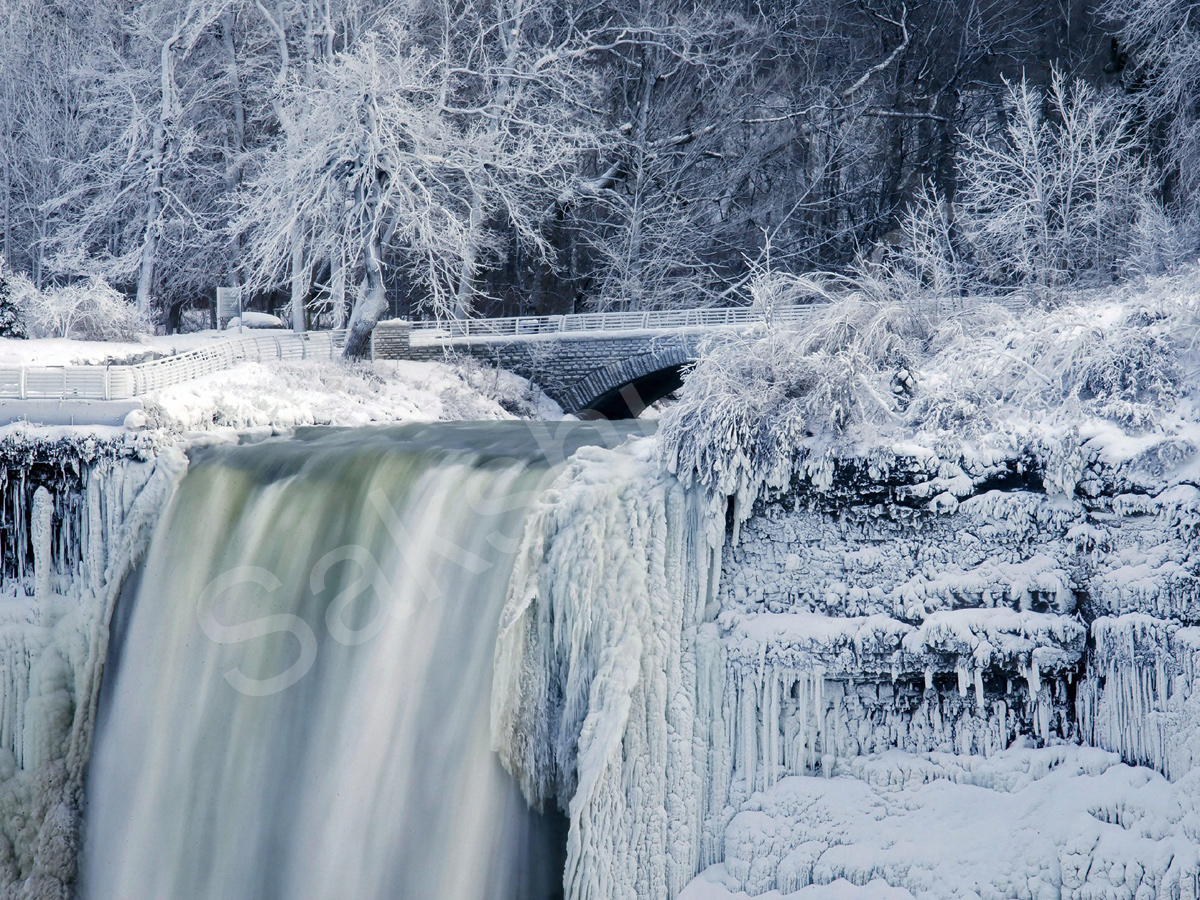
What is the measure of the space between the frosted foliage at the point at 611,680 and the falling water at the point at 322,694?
449 millimetres

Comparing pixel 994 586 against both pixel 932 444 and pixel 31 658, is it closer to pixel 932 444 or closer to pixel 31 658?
pixel 932 444

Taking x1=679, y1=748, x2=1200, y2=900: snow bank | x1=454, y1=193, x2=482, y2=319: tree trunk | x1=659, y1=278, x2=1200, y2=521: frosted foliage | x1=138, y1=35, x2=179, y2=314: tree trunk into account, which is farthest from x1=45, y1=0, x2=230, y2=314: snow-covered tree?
x1=679, y1=748, x2=1200, y2=900: snow bank

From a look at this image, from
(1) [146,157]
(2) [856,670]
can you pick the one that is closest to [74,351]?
(1) [146,157]

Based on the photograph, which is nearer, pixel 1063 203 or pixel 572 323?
pixel 1063 203

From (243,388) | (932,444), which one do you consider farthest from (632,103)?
(932,444)

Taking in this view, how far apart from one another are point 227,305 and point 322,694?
1815cm

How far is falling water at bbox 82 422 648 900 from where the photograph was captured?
9484mm

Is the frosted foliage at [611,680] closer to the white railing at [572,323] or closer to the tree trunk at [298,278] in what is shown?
the white railing at [572,323]

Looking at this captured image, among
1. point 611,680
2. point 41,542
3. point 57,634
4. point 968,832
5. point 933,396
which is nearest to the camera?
point 968,832

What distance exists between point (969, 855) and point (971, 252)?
19.1 m

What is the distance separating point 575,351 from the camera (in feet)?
73.6

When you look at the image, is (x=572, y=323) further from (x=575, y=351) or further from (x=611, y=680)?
(x=611, y=680)

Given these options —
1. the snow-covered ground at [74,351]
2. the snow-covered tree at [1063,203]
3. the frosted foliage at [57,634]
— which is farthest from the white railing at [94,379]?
the snow-covered tree at [1063,203]

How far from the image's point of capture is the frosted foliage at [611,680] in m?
9.07
